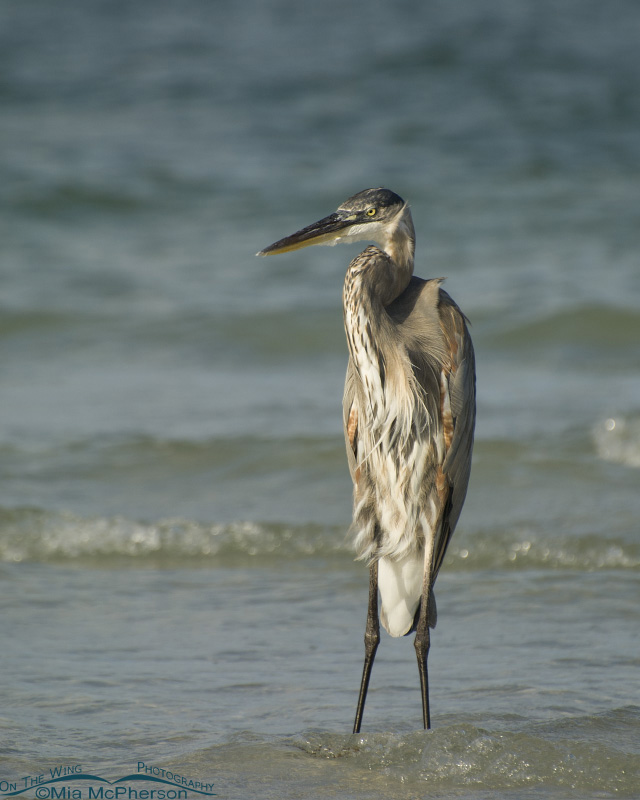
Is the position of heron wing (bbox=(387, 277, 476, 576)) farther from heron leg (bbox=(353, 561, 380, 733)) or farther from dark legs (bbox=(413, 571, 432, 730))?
heron leg (bbox=(353, 561, 380, 733))

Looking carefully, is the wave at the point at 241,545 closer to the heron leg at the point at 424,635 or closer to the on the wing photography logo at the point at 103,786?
the heron leg at the point at 424,635

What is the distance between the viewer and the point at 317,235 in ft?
11.7

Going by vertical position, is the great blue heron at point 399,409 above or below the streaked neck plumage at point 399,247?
below

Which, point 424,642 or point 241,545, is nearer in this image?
point 424,642

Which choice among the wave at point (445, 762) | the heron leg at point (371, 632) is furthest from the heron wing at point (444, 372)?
the wave at point (445, 762)

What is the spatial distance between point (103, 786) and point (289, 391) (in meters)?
4.83

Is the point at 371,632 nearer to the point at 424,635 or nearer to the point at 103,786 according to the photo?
the point at 424,635

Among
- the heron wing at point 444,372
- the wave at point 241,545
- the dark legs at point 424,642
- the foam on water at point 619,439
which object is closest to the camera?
the dark legs at point 424,642

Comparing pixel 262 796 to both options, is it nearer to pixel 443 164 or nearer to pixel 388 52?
pixel 443 164

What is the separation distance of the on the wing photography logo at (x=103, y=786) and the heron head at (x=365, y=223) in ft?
5.67

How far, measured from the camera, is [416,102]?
537 inches

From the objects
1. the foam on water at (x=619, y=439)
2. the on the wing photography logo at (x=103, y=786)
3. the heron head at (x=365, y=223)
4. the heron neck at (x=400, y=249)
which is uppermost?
the heron head at (x=365, y=223)

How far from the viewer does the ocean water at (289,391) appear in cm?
340

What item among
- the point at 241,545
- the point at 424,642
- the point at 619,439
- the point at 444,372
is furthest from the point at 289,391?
the point at 424,642
